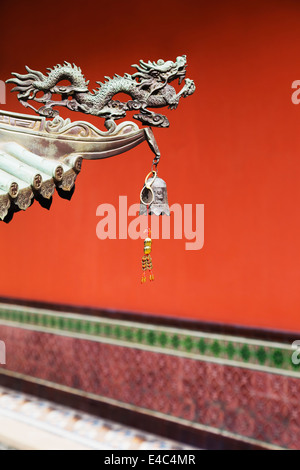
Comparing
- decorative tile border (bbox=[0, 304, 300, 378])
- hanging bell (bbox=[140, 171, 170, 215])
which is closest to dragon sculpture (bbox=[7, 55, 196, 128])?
hanging bell (bbox=[140, 171, 170, 215])

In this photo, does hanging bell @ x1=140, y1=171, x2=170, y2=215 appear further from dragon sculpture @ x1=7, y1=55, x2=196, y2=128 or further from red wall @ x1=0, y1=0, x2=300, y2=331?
red wall @ x1=0, y1=0, x2=300, y2=331

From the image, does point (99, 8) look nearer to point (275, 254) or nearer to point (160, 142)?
point (160, 142)

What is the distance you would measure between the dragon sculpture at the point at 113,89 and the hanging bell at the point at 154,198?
241mm

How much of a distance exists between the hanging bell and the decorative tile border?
1.44m

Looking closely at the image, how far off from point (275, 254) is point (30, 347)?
246 centimetres

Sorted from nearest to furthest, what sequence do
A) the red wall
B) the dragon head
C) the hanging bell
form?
1. the dragon head
2. the hanging bell
3. the red wall

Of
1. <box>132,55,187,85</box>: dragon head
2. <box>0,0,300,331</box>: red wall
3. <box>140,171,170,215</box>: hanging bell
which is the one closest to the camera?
<box>132,55,187,85</box>: dragon head

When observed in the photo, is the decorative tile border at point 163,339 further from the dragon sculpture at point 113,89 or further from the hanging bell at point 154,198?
the dragon sculpture at point 113,89

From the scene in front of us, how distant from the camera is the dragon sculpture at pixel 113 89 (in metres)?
1.59

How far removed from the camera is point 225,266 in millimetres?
2893

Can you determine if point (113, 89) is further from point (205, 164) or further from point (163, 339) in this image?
point (163, 339)

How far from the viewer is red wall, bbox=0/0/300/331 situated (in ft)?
8.71

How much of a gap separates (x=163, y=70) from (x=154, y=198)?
0.48m
